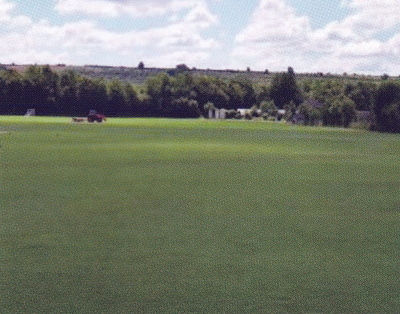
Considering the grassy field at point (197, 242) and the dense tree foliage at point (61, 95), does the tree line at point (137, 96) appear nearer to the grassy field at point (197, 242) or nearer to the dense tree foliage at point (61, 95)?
Result: the dense tree foliage at point (61, 95)

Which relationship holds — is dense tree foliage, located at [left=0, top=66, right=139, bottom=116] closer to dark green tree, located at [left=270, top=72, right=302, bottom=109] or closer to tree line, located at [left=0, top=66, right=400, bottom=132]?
tree line, located at [left=0, top=66, right=400, bottom=132]

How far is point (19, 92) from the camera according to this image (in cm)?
11656

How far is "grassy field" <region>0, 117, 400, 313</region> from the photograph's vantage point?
874cm

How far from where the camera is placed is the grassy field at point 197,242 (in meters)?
8.74

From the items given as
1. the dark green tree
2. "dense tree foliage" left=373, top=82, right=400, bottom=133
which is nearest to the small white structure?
the dark green tree

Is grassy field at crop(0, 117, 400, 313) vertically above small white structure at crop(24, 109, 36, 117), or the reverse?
grassy field at crop(0, 117, 400, 313)

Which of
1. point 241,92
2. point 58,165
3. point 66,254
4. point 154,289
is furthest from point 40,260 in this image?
point 241,92

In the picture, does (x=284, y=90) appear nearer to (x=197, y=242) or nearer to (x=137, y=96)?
(x=137, y=96)

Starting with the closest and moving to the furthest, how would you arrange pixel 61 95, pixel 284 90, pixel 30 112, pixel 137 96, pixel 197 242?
pixel 197 242
pixel 30 112
pixel 61 95
pixel 137 96
pixel 284 90

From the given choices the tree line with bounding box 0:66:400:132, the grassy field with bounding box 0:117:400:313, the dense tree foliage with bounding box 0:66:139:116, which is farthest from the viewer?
the dense tree foliage with bounding box 0:66:139:116

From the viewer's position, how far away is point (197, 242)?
1208cm

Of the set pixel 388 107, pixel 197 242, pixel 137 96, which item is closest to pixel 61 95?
pixel 137 96

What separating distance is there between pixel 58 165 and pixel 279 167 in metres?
8.35

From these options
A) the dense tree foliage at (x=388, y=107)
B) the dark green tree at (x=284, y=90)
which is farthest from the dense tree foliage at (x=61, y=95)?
the dense tree foliage at (x=388, y=107)
